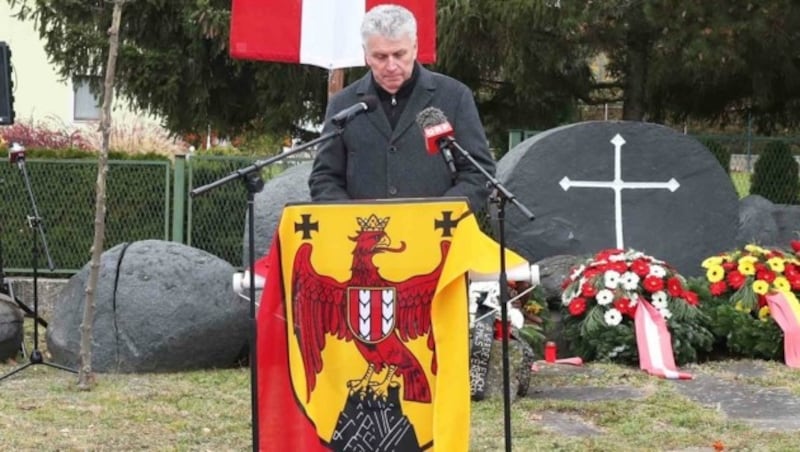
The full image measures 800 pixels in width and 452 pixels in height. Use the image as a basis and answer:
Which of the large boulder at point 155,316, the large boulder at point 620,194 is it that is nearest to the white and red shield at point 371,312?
the large boulder at point 155,316

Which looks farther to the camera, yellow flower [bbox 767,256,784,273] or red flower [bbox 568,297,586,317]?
yellow flower [bbox 767,256,784,273]

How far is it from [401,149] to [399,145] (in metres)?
0.02

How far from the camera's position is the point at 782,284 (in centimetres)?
888

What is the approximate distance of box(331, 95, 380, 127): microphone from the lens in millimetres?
4594

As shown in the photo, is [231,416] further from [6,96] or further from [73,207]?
[73,207]

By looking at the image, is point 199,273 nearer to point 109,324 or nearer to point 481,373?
point 109,324

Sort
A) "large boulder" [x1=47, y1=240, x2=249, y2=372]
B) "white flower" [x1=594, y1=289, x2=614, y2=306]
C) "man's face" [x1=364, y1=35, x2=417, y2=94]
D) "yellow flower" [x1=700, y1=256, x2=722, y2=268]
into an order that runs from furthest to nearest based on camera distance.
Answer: "yellow flower" [x1=700, y1=256, x2=722, y2=268] → "white flower" [x1=594, y1=289, x2=614, y2=306] → "large boulder" [x1=47, y1=240, x2=249, y2=372] → "man's face" [x1=364, y1=35, x2=417, y2=94]

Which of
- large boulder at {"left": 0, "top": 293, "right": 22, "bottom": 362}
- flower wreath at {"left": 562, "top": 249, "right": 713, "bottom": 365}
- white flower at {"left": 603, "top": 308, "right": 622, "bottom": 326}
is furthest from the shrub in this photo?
large boulder at {"left": 0, "top": 293, "right": 22, "bottom": 362}

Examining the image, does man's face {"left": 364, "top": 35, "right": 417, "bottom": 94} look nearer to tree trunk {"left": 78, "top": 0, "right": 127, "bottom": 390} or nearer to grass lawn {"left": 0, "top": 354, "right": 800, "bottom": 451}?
grass lawn {"left": 0, "top": 354, "right": 800, "bottom": 451}

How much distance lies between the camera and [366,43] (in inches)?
191

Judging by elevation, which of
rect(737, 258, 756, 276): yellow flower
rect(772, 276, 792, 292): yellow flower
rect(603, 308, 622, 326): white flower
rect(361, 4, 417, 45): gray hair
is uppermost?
rect(361, 4, 417, 45): gray hair

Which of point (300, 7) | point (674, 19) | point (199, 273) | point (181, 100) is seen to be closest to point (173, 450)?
point (199, 273)

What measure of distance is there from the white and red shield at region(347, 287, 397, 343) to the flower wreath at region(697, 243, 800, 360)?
179 inches

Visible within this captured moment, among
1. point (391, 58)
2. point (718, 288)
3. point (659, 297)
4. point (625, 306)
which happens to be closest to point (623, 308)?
point (625, 306)
